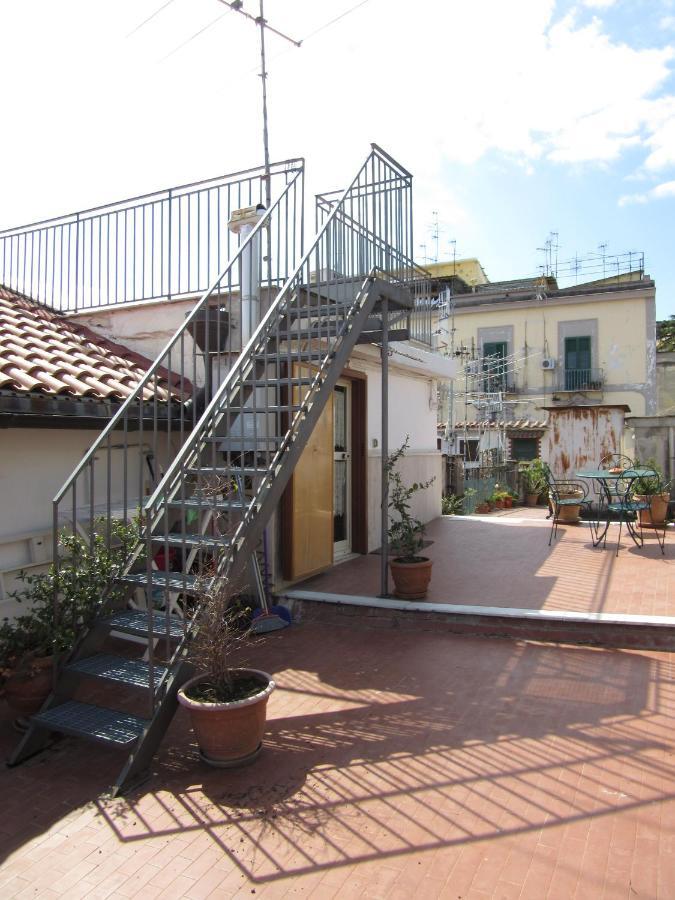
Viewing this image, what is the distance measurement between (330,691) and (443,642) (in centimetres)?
129

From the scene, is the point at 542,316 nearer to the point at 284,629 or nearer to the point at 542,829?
the point at 284,629

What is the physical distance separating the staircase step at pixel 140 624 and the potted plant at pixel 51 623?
152mm

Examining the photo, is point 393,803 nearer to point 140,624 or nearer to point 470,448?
point 140,624

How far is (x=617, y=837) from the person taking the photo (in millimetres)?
2740

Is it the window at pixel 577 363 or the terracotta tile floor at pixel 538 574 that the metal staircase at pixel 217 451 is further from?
the window at pixel 577 363

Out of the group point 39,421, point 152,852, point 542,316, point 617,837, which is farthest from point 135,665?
point 542,316

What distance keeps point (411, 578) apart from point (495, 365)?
Answer: 2017 cm

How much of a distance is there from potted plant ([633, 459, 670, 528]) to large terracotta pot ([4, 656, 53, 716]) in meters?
8.37

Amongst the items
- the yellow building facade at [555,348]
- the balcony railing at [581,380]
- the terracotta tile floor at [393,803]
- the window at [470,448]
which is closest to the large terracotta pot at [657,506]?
the terracotta tile floor at [393,803]

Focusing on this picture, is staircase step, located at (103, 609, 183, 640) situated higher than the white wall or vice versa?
the white wall

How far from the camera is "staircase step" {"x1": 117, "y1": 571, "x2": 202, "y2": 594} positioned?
3733mm

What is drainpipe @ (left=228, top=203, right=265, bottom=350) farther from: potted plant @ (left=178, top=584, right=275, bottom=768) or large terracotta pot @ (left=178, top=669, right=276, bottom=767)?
large terracotta pot @ (left=178, top=669, right=276, bottom=767)

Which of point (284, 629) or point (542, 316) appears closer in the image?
point (284, 629)

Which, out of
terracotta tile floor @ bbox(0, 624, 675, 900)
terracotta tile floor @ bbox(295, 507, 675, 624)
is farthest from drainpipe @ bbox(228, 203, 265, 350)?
terracotta tile floor @ bbox(0, 624, 675, 900)
